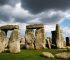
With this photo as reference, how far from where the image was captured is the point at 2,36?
3027cm

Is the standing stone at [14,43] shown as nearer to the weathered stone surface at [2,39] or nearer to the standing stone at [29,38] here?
the weathered stone surface at [2,39]

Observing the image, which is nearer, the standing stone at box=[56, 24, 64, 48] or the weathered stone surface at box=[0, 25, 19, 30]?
the weathered stone surface at box=[0, 25, 19, 30]

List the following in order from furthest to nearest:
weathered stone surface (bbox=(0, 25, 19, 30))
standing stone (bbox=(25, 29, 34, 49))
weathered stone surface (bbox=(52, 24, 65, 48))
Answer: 1. weathered stone surface (bbox=(52, 24, 65, 48))
2. standing stone (bbox=(25, 29, 34, 49))
3. weathered stone surface (bbox=(0, 25, 19, 30))

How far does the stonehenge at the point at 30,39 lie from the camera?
29.3 metres

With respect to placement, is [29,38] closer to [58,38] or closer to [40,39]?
[40,39]

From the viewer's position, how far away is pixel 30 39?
35875 mm

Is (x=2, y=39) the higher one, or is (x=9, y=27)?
(x=9, y=27)

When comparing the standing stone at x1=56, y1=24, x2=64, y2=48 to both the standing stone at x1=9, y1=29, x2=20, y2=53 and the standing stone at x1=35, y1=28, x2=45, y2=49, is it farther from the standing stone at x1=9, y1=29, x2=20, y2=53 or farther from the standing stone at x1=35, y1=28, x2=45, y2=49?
the standing stone at x1=9, y1=29, x2=20, y2=53

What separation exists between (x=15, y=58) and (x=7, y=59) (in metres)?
0.91

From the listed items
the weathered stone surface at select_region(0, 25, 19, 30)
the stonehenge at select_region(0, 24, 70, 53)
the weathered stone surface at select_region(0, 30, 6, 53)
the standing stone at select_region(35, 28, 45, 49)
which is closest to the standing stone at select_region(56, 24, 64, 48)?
the stonehenge at select_region(0, 24, 70, 53)

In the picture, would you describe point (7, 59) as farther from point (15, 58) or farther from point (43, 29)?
point (43, 29)

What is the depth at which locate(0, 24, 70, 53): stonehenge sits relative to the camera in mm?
29312

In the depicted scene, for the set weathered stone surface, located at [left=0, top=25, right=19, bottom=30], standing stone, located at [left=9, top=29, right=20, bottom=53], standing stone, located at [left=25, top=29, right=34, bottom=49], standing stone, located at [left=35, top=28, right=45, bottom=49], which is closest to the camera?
standing stone, located at [left=9, top=29, right=20, bottom=53]

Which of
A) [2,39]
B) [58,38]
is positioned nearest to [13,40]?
[2,39]
